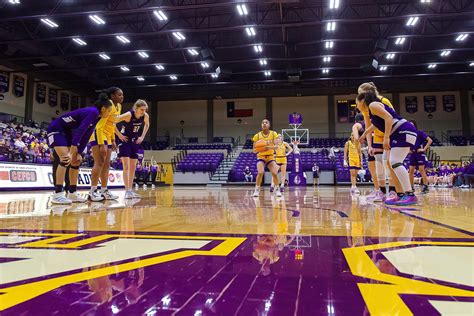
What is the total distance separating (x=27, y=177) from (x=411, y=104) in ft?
82.6

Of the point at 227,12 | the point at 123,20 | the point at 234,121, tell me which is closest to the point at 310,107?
the point at 234,121

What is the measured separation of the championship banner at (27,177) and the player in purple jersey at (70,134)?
17.6 ft

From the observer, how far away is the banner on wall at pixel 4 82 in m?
19.2

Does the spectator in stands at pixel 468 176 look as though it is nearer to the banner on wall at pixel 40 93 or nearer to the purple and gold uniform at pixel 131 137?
the purple and gold uniform at pixel 131 137

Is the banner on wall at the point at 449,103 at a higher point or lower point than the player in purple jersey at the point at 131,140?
higher

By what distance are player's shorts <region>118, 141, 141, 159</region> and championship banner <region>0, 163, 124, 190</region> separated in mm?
4964

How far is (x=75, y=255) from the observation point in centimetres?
145

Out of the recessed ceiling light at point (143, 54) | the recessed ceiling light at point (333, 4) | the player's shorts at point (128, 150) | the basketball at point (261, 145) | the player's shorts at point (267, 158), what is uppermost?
the recessed ceiling light at point (143, 54)

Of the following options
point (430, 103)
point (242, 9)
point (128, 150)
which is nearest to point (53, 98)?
point (242, 9)

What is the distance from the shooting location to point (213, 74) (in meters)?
20.5

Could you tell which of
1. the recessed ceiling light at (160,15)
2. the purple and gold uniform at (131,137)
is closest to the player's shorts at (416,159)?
the purple and gold uniform at (131,137)

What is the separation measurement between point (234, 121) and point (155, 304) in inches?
1058

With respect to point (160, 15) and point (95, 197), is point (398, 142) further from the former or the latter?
point (160, 15)

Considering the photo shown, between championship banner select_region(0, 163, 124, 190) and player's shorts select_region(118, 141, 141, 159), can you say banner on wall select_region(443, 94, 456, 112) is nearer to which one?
championship banner select_region(0, 163, 124, 190)
